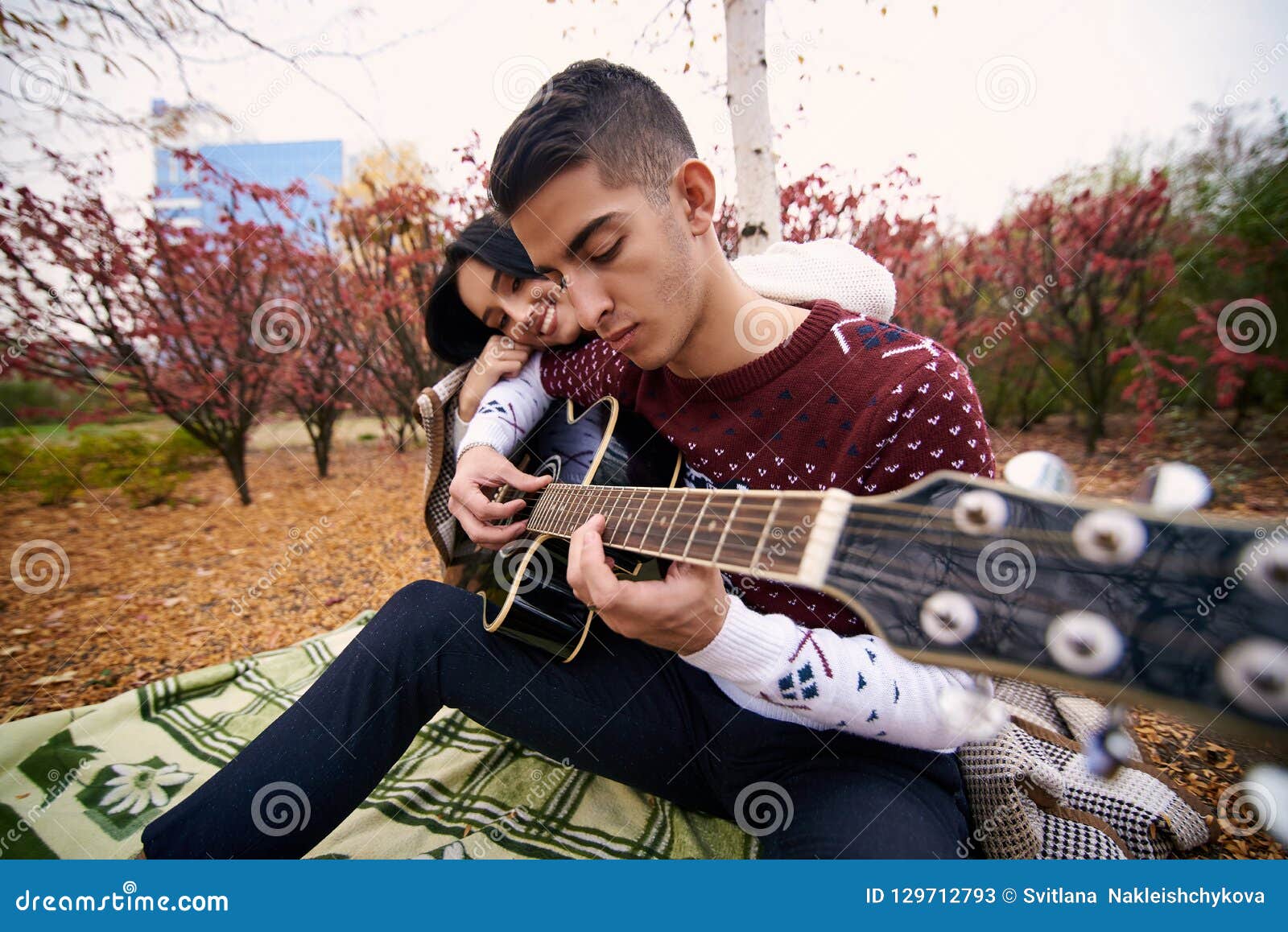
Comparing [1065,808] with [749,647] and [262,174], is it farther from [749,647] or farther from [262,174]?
[262,174]

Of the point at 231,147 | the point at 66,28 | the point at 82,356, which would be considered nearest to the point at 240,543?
the point at 82,356

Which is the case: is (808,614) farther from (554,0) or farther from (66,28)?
(66,28)

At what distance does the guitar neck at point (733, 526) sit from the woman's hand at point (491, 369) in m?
1.03

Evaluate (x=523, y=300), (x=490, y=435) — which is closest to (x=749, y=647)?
(x=490, y=435)

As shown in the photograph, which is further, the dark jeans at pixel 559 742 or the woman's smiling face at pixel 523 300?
the woman's smiling face at pixel 523 300

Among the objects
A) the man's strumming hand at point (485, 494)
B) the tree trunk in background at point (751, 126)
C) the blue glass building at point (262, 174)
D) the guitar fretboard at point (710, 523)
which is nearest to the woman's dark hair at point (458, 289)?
the man's strumming hand at point (485, 494)

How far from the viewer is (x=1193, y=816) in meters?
1.32

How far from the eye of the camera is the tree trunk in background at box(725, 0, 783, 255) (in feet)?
8.74

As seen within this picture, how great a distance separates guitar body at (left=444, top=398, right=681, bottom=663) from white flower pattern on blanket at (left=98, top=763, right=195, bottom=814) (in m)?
1.08

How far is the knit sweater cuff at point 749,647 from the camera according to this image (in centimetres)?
106

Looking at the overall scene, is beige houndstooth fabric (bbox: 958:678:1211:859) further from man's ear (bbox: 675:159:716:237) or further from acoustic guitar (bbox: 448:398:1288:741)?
man's ear (bbox: 675:159:716:237)

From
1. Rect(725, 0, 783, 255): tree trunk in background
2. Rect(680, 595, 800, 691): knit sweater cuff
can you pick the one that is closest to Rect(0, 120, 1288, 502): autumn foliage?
Rect(725, 0, 783, 255): tree trunk in background

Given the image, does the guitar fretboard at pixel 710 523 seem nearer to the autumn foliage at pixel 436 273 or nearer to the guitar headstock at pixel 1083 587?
the guitar headstock at pixel 1083 587

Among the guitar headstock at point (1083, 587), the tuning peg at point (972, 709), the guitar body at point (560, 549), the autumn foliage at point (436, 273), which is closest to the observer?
the guitar headstock at point (1083, 587)
